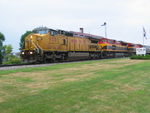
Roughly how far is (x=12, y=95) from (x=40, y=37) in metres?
14.3

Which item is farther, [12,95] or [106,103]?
[12,95]

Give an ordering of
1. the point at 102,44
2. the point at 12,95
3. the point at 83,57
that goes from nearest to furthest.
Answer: the point at 12,95
the point at 83,57
the point at 102,44

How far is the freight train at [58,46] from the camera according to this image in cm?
1880

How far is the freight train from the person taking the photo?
18797mm

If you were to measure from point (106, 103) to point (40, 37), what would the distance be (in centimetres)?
1570

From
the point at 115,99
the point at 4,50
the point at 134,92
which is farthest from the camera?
the point at 4,50

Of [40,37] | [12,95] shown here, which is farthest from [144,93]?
[40,37]

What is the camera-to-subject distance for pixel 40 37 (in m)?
19.0

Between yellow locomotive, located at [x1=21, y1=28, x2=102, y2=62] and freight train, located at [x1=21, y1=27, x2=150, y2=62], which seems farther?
freight train, located at [x1=21, y1=27, x2=150, y2=62]

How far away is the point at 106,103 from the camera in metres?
4.48

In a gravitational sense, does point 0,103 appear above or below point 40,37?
below

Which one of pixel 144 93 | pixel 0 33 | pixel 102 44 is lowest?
pixel 144 93

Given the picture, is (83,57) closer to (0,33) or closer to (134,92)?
(134,92)

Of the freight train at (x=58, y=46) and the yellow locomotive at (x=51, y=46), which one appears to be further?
the freight train at (x=58, y=46)
